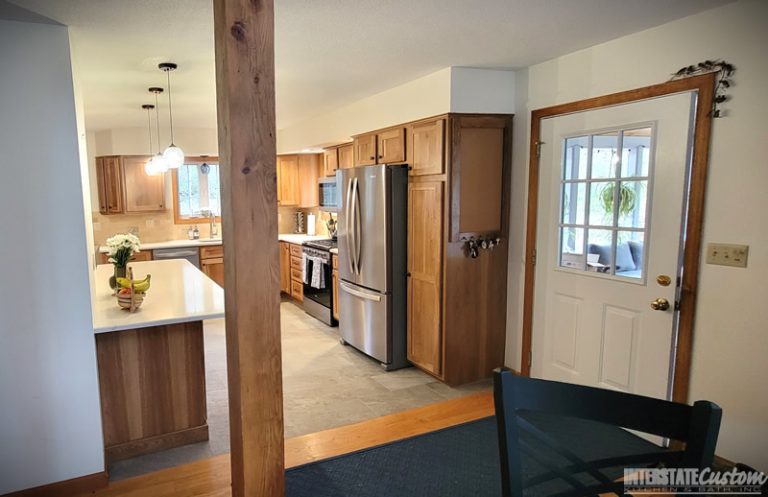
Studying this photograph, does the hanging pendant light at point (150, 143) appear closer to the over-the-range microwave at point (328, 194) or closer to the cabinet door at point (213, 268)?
the cabinet door at point (213, 268)

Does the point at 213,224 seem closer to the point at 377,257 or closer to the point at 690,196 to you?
the point at 377,257

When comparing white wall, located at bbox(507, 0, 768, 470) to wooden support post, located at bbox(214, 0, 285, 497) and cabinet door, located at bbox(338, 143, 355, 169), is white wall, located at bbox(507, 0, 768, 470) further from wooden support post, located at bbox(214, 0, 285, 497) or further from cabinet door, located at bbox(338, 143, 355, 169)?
cabinet door, located at bbox(338, 143, 355, 169)

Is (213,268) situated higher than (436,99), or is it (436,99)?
(436,99)

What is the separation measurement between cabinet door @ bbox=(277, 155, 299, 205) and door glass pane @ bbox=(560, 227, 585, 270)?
410 centimetres

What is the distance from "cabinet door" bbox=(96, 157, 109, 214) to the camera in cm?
585

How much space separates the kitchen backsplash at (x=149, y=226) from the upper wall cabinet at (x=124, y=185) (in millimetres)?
171

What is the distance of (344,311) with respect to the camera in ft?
14.7

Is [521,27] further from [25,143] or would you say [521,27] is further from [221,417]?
[221,417]

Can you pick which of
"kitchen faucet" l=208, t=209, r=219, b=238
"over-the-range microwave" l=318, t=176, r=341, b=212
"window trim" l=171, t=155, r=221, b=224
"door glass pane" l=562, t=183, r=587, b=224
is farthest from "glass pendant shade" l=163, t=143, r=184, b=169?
"kitchen faucet" l=208, t=209, r=219, b=238

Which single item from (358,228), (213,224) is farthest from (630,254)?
(213,224)

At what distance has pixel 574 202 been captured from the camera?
3037mm

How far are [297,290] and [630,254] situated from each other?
13.9ft

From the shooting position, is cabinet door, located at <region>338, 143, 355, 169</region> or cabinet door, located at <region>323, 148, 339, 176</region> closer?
cabinet door, located at <region>338, 143, 355, 169</region>

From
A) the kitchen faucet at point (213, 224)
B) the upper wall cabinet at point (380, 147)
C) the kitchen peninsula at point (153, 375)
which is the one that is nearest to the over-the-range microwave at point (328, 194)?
the upper wall cabinet at point (380, 147)
